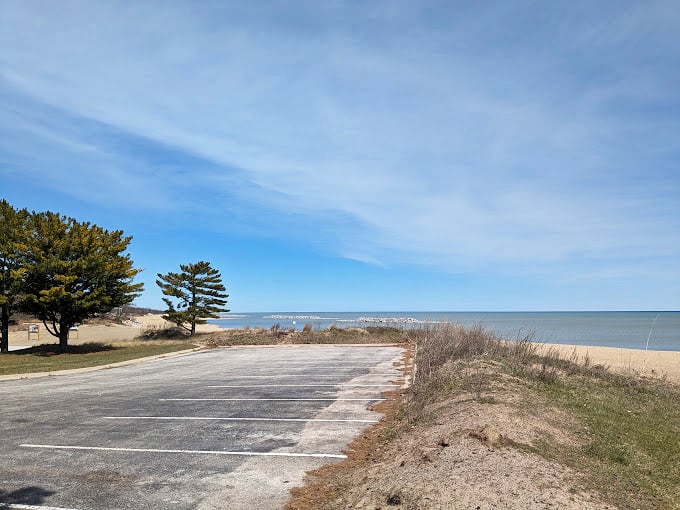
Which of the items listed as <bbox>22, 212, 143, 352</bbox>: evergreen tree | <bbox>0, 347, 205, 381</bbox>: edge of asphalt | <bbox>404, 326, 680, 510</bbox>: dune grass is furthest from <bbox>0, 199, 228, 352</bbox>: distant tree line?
<bbox>404, 326, 680, 510</bbox>: dune grass

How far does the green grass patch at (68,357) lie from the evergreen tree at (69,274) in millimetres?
1423

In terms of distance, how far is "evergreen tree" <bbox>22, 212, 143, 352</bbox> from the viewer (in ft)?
93.6

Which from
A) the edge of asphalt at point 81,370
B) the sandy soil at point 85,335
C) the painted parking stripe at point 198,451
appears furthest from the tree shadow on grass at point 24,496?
the sandy soil at point 85,335

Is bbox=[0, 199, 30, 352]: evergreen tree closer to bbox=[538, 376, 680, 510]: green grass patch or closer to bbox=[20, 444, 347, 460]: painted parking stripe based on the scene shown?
bbox=[20, 444, 347, 460]: painted parking stripe

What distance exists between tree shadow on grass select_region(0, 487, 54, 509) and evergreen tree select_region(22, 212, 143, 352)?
2365 cm

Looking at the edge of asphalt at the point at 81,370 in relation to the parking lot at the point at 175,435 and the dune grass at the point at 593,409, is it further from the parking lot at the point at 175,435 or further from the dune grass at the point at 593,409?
the dune grass at the point at 593,409

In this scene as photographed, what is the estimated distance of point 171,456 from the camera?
823cm

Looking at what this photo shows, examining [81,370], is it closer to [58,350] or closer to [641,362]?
[58,350]

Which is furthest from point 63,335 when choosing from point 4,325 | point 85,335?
point 85,335

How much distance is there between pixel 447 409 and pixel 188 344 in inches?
1058

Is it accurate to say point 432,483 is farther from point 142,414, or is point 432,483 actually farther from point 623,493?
point 142,414

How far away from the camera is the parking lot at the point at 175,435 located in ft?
21.8

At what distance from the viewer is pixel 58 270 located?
29.3 m

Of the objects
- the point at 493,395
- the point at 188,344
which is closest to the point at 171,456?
the point at 493,395
